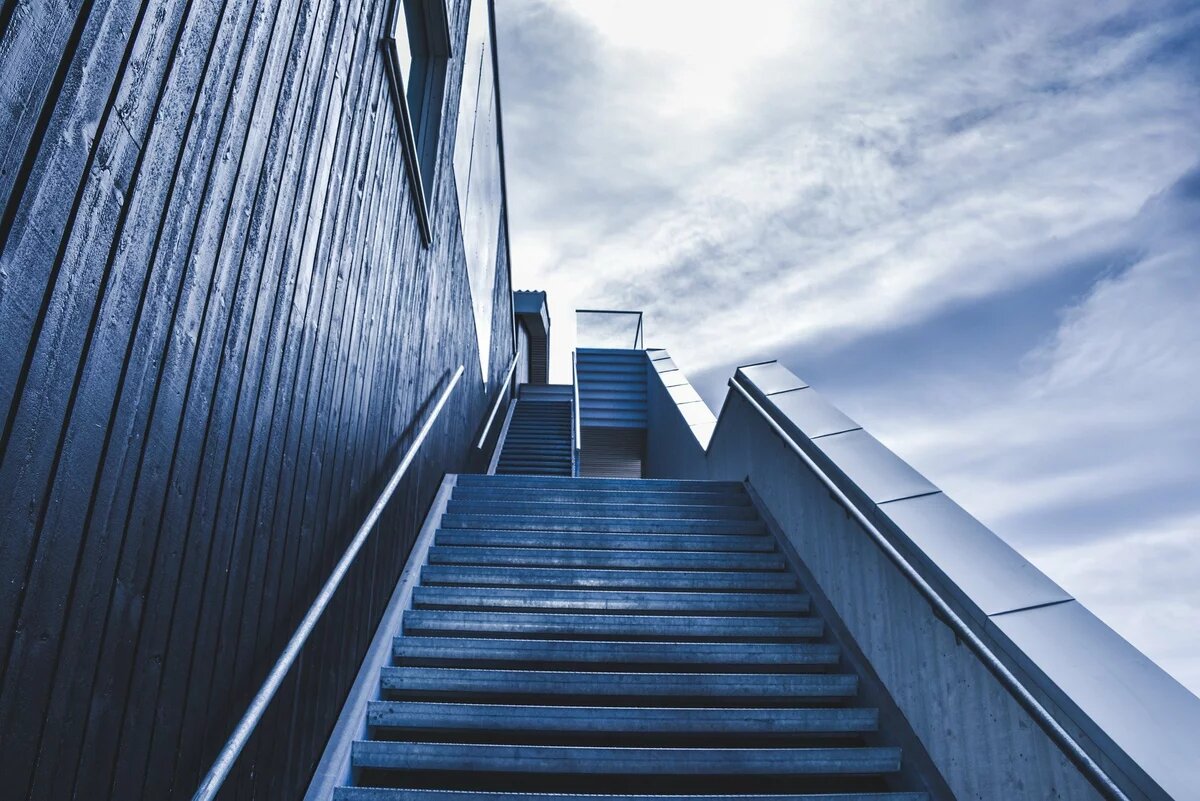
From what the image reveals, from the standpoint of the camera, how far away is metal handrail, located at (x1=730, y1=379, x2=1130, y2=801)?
5.05 feet

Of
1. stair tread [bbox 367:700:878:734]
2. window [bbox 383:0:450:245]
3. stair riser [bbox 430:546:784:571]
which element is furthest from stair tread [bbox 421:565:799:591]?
window [bbox 383:0:450:245]

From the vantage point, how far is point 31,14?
2.85 feet

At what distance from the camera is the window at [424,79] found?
3.49 meters

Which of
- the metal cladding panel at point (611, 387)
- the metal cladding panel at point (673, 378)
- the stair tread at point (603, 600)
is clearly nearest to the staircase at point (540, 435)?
the metal cladding panel at point (611, 387)

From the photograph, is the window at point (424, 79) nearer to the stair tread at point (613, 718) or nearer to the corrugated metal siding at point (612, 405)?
the stair tread at point (613, 718)

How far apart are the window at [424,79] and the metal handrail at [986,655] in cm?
250

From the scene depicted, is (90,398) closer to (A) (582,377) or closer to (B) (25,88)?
(B) (25,88)

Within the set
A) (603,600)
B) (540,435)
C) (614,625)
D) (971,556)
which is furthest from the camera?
(540,435)

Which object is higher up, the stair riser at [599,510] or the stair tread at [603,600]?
the stair riser at [599,510]

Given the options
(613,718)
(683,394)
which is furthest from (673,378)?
(613,718)

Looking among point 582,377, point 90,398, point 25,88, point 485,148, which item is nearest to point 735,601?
point 90,398

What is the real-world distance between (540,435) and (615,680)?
7473mm

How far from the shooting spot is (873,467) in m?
2.94

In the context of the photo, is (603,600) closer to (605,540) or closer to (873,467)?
(605,540)
